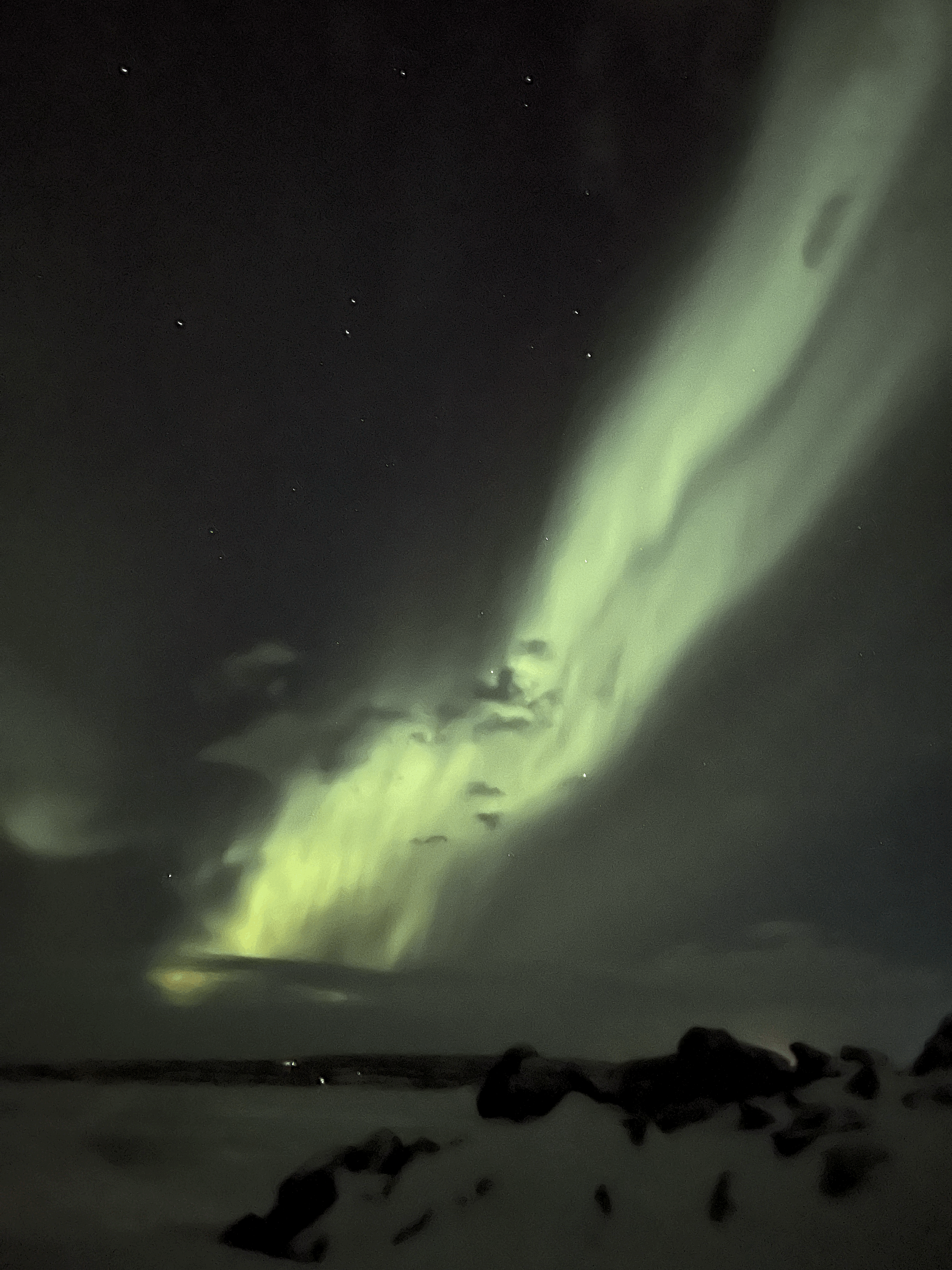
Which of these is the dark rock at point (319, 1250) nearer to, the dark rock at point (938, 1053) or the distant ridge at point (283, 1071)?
the distant ridge at point (283, 1071)

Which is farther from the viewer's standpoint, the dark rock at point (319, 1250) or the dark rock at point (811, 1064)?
the dark rock at point (811, 1064)

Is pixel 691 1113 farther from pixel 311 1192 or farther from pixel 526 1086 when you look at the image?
pixel 311 1192

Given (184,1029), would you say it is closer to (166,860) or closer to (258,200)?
(166,860)

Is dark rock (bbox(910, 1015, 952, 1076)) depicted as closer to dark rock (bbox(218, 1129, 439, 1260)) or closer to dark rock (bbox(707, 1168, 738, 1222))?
dark rock (bbox(707, 1168, 738, 1222))

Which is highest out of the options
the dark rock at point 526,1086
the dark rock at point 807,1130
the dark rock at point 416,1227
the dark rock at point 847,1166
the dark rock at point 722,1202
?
the dark rock at point 526,1086

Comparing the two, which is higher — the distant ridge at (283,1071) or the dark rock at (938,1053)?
the dark rock at (938,1053)

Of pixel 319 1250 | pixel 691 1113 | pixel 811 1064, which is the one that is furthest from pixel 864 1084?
pixel 319 1250

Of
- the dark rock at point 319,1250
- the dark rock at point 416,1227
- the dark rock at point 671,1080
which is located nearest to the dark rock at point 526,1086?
the dark rock at point 671,1080
